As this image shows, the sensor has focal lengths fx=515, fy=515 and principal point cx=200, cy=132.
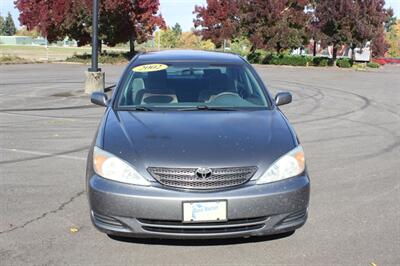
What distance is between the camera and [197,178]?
3.64 metres

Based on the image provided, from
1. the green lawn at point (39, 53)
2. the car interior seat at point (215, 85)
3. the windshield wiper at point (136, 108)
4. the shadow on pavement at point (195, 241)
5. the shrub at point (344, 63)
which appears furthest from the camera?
the shrub at point (344, 63)

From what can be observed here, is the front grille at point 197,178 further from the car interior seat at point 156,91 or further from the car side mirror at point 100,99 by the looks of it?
the car side mirror at point 100,99

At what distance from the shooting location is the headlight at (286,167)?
3.74 metres

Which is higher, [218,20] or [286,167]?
[218,20]

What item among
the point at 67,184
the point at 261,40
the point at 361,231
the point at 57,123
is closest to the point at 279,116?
the point at 361,231

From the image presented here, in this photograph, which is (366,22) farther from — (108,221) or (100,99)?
(108,221)

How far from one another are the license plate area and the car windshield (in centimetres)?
139

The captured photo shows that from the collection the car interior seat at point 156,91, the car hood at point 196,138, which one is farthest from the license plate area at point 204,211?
the car interior seat at point 156,91

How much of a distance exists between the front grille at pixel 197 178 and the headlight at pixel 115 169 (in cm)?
11

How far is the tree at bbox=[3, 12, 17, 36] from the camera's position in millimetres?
136625

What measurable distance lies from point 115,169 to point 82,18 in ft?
100

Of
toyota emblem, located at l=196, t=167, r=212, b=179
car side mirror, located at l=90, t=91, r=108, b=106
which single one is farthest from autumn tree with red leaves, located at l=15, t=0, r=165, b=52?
toyota emblem, located at l=196, t=167, r=212, b=179

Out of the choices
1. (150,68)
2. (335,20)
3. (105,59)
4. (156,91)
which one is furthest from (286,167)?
(335,20)

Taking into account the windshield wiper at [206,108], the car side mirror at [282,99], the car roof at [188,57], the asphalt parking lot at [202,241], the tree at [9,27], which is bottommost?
the asphalt parking lot at [202,241]
